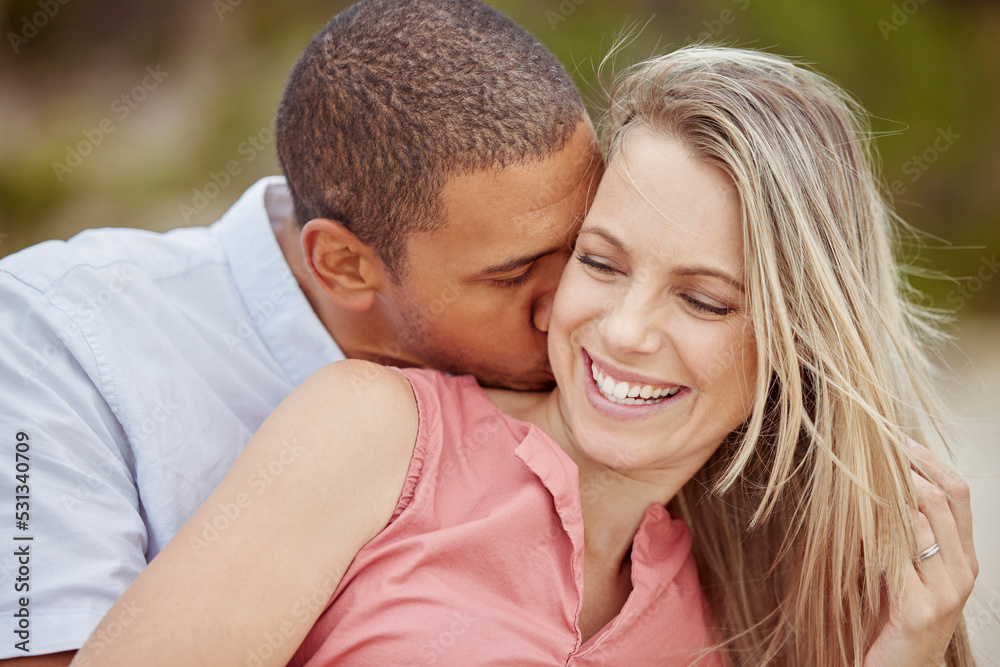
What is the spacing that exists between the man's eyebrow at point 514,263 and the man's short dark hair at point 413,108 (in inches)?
7.5

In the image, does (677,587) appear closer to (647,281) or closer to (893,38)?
(647,281)

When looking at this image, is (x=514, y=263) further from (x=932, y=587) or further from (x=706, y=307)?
(x=932, y=587)

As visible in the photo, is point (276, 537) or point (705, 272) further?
point (705, 272)

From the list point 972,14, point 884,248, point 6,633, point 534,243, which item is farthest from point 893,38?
point 6,633

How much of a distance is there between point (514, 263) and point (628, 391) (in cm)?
49

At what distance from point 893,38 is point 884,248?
462cm

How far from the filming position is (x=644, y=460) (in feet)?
6.33

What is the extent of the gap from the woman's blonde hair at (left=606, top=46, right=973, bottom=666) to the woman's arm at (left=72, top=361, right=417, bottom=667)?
0.85 m

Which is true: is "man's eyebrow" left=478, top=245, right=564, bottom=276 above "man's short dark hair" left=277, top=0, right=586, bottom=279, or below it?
below
